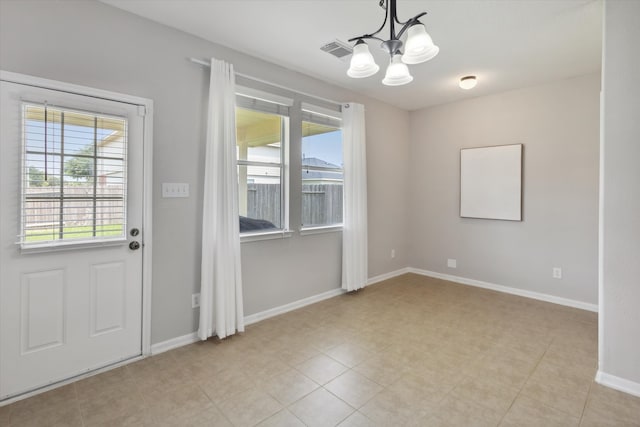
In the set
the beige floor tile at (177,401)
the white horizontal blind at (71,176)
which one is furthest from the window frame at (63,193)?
the beige floor tile at (177,401)

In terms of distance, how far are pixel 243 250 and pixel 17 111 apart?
1.94m

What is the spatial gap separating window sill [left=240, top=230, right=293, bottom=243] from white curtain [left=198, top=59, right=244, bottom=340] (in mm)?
240

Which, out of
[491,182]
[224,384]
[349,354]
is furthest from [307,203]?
[491,182]

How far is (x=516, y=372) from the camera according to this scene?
2.34m

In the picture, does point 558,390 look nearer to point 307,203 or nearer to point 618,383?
point 618,383

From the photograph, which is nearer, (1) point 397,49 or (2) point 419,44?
(2) point 419,44

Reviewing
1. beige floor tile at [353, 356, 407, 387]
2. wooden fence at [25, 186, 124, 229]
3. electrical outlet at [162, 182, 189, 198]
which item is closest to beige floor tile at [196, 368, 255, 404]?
beige floor tile at [353, 356, 407, 387]

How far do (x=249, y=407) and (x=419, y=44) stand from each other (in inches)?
95.7

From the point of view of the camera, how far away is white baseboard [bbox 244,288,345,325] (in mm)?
3234

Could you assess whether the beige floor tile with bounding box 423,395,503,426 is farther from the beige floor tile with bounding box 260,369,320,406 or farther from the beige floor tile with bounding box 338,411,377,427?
the beige floor tile with bounding box 260,369,320,406

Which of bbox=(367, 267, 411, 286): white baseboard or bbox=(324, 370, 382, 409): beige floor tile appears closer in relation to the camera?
bbox=(324, 370, 382, 409): beige floor tile

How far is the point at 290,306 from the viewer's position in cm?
356

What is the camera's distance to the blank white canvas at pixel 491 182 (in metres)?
4.11

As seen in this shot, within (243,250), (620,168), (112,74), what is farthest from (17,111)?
(620,168)
